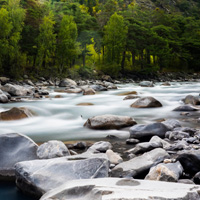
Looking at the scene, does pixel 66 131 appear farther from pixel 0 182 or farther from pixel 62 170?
pixel 62 170

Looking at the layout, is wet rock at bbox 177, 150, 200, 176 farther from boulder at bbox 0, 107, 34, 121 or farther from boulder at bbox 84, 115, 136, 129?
boulder at bbox 0, 107, 34, 121

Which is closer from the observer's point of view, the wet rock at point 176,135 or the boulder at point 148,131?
the wet rock at point 176,135

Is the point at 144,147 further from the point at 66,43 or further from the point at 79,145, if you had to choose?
the point at 66,43

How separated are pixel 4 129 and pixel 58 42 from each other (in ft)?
99.4

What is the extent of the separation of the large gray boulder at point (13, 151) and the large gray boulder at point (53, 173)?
634 mm

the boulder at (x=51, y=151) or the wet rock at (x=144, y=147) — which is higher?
the boulder at (x=51, y=151)

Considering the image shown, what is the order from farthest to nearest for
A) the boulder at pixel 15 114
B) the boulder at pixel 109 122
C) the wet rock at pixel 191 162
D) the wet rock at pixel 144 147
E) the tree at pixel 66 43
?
the tree at pixel 66 43
the boulder at pixel 15 114
the boulder at pixel 109 122
the wet rock at pixel 144 147
the wet rock at pixel 191 162

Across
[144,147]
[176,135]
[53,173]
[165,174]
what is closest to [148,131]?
[176,135]

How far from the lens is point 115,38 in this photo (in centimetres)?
3984

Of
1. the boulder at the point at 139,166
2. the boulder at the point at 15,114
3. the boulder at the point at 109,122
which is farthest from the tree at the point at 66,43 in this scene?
the boulder at the point at 139,166

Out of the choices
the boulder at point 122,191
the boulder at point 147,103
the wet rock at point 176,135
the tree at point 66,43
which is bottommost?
the boulder at point 147,103

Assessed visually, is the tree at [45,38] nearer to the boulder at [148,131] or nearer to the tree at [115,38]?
the tree at [115,38]

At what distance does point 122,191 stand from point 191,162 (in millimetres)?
1775

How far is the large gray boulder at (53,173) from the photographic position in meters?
3.06
